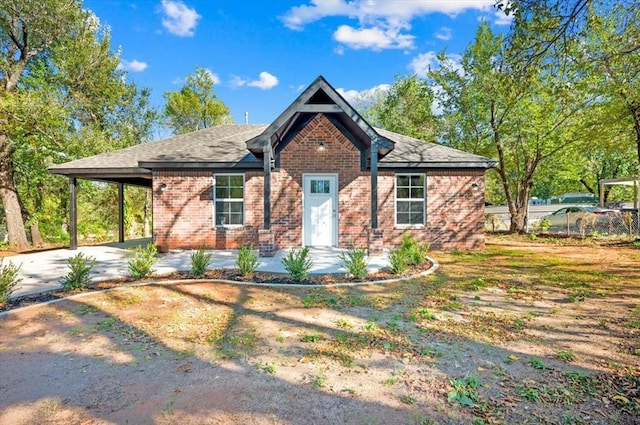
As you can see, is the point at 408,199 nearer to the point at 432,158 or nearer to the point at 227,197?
the point at 432,158

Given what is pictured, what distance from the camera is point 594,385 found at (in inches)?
114

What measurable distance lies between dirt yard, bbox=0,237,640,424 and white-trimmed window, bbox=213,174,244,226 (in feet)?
15.5

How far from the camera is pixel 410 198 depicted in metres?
11.1

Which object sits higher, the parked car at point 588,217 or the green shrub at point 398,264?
the parked car at point 588,217

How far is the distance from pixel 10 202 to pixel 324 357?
1580 cm

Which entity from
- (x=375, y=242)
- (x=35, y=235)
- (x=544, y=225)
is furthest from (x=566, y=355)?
(x=35, y=235)

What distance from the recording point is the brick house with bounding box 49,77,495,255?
411 inches

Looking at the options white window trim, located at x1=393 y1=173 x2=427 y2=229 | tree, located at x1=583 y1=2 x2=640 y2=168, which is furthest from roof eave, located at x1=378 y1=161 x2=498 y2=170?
tree, located at x1=583 y1=2 x2=640 y2=168

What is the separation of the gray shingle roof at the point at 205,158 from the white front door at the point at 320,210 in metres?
1.87

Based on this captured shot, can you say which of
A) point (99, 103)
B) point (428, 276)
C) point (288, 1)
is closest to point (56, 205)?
point (99, 103)

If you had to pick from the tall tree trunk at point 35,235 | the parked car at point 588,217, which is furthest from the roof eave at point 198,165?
the parked car at point 588,217

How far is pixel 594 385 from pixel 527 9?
212 inches

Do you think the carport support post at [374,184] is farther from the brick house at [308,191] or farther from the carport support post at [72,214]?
the carport support post at [72,214]

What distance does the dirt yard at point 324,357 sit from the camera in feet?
8.39
